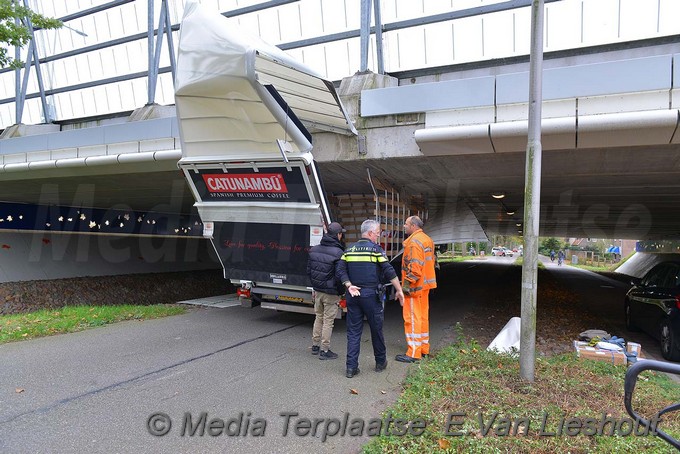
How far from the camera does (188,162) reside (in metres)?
6.98

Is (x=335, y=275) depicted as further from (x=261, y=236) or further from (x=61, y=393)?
(x=61, y=393)

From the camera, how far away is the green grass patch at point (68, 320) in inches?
276

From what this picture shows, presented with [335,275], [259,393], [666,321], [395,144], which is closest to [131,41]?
[395,144]

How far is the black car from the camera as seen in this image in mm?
6445

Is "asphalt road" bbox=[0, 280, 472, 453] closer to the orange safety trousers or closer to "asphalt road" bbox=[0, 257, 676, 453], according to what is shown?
"asphalt road" bbox=[0, 257, 676, 453]

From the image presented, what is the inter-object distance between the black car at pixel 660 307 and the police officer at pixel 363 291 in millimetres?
4505

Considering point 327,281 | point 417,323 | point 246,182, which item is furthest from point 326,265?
point 246,182

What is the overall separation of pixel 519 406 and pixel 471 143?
13.2ft

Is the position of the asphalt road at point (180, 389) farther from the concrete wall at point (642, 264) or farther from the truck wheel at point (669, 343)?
the concrete wall at point (642, 264)

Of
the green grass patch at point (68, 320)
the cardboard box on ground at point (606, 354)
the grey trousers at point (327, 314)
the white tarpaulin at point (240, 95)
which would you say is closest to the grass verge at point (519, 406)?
the cardboard box on ground at point (606, 354)

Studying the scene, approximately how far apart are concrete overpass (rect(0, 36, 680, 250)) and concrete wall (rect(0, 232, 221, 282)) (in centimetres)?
319

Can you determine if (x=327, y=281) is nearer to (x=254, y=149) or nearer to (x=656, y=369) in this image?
(x=254, y=149)

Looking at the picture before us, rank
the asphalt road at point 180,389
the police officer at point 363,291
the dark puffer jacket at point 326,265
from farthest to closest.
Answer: the dark puffer jacket at point 326,265, the police officer at point 363,291, the asphalt road at point 180,389

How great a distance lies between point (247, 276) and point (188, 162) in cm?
231
